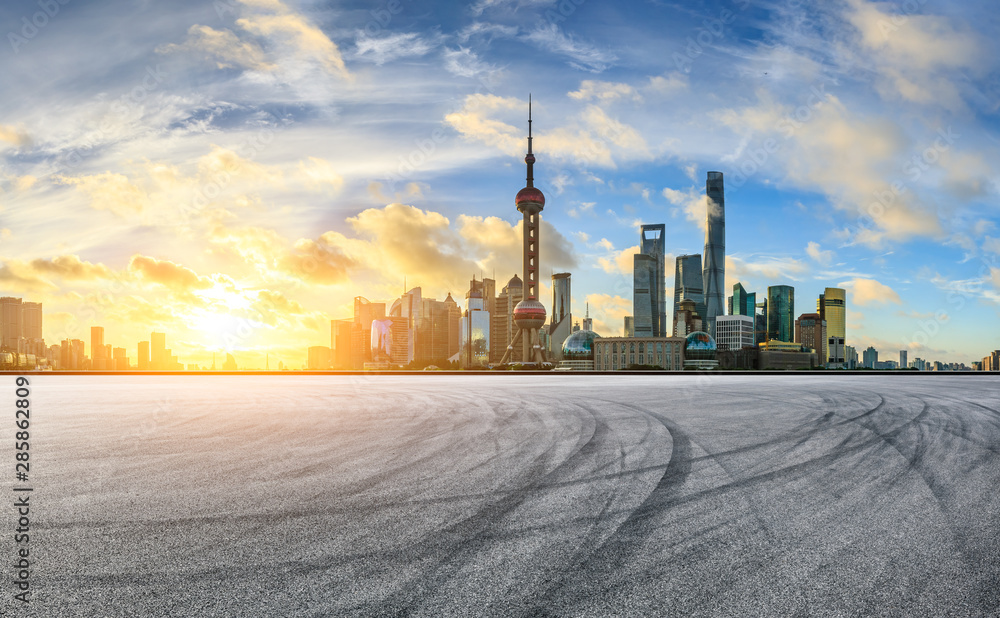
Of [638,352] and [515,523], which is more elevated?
[515,523]

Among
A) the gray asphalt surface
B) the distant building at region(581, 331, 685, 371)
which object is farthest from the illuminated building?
the gray asphalt surface

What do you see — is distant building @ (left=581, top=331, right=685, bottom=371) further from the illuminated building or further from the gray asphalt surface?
the gray asphalt surface

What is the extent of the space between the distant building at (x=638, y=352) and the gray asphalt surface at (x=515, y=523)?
176 m

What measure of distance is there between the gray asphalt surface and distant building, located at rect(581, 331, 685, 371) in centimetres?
17550

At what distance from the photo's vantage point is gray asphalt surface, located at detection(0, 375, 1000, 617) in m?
5.12

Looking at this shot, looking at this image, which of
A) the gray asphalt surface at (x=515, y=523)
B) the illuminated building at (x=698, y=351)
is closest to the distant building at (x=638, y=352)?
the illuminated building at (x=698, y=351)

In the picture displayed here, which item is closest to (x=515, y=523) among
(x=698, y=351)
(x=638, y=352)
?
(x=638, y=352)

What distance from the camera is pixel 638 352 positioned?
613 feet

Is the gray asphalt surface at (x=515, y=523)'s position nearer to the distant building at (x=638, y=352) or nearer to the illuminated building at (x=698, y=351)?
the distant building at (x=638, y=352)

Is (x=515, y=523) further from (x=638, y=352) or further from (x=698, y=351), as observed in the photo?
(x=698, y=351)

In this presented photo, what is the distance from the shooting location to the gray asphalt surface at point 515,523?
5.12 meters

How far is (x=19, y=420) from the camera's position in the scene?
695 inches

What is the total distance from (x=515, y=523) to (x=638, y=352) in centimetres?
18550

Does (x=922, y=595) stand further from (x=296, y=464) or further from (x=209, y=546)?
(x=296, y=464)
